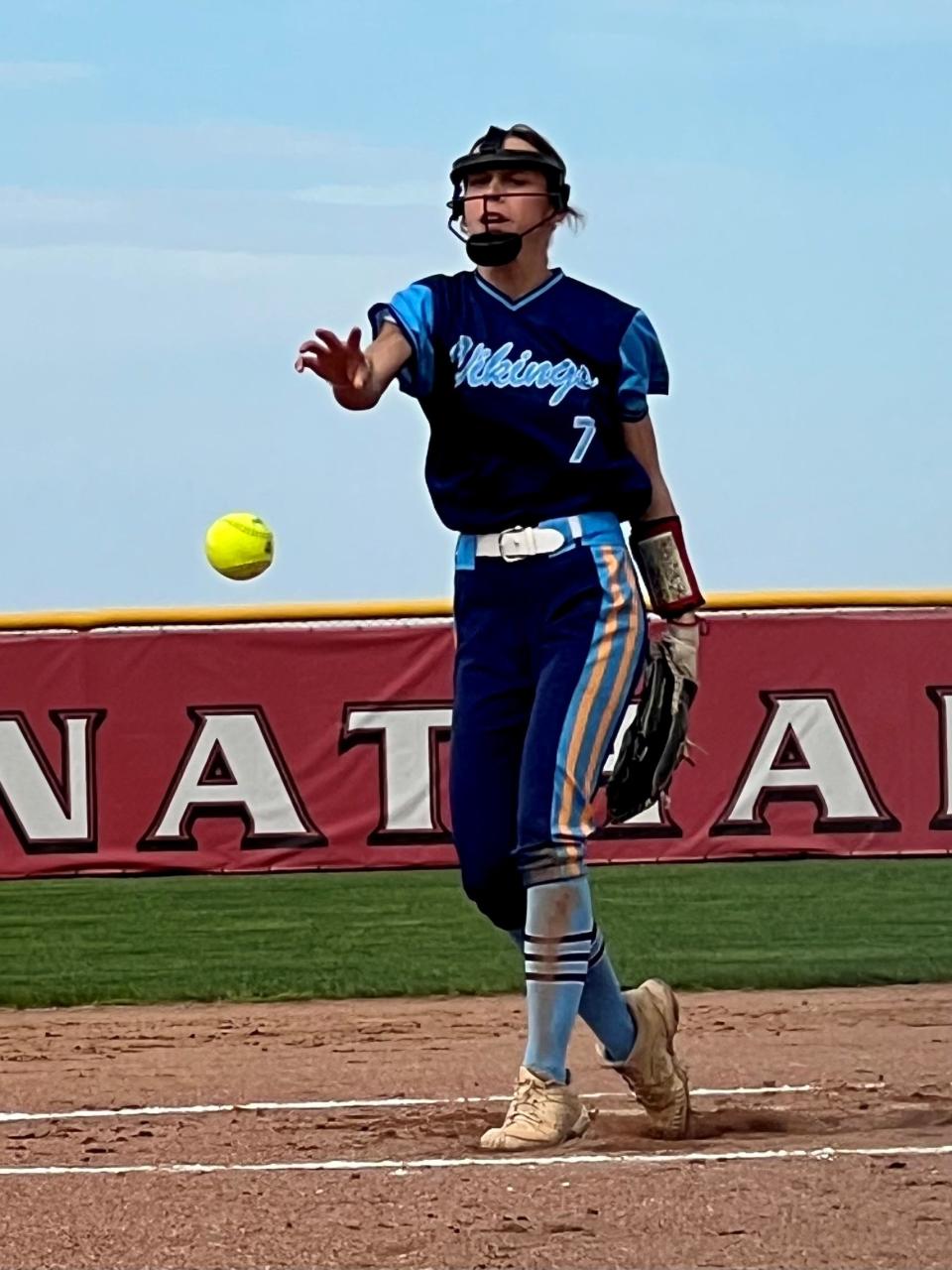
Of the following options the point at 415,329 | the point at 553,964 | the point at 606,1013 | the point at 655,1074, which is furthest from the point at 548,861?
the point at 415,329

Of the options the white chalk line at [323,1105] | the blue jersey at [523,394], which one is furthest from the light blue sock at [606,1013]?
the blue jersey at [523,394]

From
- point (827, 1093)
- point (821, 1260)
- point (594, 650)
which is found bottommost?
point (827, 1093)

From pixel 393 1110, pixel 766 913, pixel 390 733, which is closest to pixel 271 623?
pixel 390 733

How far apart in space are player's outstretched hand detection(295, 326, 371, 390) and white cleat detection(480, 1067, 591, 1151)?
4.60 ft

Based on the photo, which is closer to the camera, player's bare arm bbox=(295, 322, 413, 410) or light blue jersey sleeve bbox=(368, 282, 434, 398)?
player's bare arm bbox=(295, 322, 413, 410)

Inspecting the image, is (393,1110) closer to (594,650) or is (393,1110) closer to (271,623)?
(594,650)

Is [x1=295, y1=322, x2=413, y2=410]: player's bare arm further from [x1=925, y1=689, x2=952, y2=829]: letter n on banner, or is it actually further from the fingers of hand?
[x1=925, y1=689, x2=952, y2=829]: letter n on banner

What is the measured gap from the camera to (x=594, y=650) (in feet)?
15.3

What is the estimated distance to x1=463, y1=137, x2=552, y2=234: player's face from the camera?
4742 millimetres

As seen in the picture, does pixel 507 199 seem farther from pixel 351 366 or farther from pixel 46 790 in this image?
pixel 46 790

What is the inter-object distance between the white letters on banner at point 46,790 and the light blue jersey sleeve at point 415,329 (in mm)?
8148

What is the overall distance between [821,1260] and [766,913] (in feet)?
24.0

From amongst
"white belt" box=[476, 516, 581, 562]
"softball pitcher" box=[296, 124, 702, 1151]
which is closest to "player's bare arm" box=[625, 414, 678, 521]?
"softball pitcher" box=[296, 124, 702, 1151]

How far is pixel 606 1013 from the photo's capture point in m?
4.84
